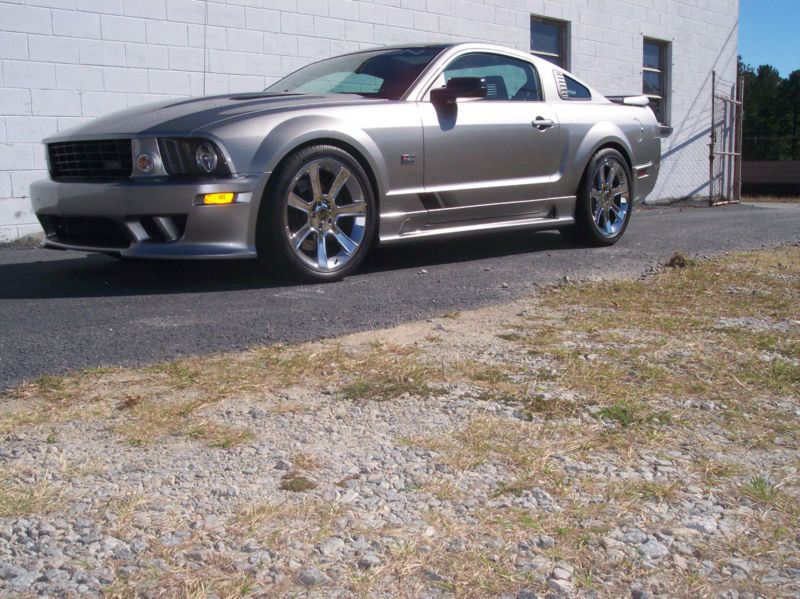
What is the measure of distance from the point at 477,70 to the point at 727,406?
4021mm

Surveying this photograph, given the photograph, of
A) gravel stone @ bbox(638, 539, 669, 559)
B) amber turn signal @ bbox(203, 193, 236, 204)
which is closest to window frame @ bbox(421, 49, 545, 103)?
amber turn signal @ bbox(203, 193, 236, 204)

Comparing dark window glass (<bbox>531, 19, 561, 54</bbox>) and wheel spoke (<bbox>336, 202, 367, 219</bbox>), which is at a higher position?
dark window glass (<bbox>531, 19, 561, 54</bbox>)

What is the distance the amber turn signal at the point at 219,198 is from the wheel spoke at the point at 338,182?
65 cm

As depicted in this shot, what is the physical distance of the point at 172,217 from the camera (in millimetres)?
4844

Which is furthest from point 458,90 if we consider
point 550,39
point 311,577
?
point 550,39

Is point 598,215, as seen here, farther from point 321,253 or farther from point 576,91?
point 321,253

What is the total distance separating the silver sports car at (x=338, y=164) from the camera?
16.0 ft

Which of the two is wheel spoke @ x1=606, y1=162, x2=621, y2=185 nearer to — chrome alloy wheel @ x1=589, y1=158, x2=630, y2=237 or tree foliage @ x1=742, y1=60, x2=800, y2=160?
chrome alloy wheel @ x1=589, y1=158, x2=630, y2=237

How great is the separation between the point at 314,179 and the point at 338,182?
16 cm

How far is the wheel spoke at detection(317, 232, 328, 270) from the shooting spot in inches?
206

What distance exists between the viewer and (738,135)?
1636 centimetres

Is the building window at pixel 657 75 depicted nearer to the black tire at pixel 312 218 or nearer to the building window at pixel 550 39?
the building window at pixel 550 39

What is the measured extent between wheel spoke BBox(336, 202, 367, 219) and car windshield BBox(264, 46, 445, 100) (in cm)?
82

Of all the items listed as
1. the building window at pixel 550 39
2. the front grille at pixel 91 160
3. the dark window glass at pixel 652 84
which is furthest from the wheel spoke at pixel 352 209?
the dark window glass at pixel 652 84
